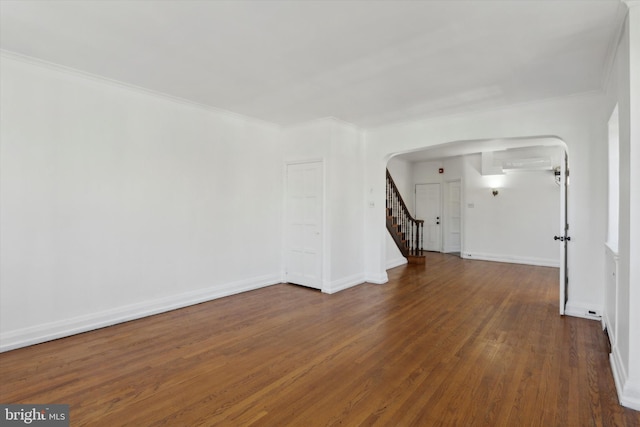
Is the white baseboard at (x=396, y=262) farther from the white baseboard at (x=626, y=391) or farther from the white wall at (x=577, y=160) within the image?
the white baseboard at (x=626, y=391)

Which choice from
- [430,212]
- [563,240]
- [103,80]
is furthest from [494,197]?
[103,80]

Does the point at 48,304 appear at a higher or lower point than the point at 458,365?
higher

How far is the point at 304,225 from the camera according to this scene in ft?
18.5

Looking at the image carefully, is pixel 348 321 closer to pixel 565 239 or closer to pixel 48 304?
pixel 565 239

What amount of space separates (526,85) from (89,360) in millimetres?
5399

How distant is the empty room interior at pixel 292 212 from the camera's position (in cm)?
236

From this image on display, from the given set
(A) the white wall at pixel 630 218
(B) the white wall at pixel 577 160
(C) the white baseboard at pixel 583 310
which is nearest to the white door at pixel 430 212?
(B) the white wall at pixel 577 160

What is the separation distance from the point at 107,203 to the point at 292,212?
9.37 feet

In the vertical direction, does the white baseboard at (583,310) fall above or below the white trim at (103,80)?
below

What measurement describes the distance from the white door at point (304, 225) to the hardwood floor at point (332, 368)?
Answer: 1.09 metres

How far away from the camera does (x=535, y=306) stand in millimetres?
4445

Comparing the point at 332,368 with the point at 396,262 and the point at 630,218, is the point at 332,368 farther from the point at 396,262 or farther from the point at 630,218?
the point at 396,262

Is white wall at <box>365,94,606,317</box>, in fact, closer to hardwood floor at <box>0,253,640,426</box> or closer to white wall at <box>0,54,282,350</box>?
hardwood floor at <box>0,253,640,426</box>

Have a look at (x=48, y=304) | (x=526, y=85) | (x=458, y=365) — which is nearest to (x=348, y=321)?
(x=458, y=365)
